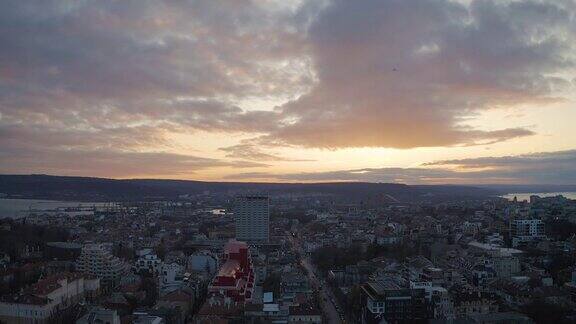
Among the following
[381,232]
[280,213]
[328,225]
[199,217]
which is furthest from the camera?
[280,213]

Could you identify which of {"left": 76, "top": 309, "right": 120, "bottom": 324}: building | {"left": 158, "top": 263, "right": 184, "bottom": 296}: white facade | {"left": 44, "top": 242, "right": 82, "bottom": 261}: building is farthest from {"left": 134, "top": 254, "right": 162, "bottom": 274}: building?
{"left": 76, "top": 309, "right": 120, "bottom": 324}: building

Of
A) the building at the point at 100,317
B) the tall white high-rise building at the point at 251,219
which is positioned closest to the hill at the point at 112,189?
the tall white high-rise building at the point at 251,219

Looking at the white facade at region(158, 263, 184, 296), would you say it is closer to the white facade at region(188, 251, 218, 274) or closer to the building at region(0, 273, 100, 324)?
the white facade at region(188, 251, 218, 274)

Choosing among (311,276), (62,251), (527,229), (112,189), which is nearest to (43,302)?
(311,276)

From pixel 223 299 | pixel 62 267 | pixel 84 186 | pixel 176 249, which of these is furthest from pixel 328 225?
pixel 84 186

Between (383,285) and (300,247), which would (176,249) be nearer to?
(300,247)
